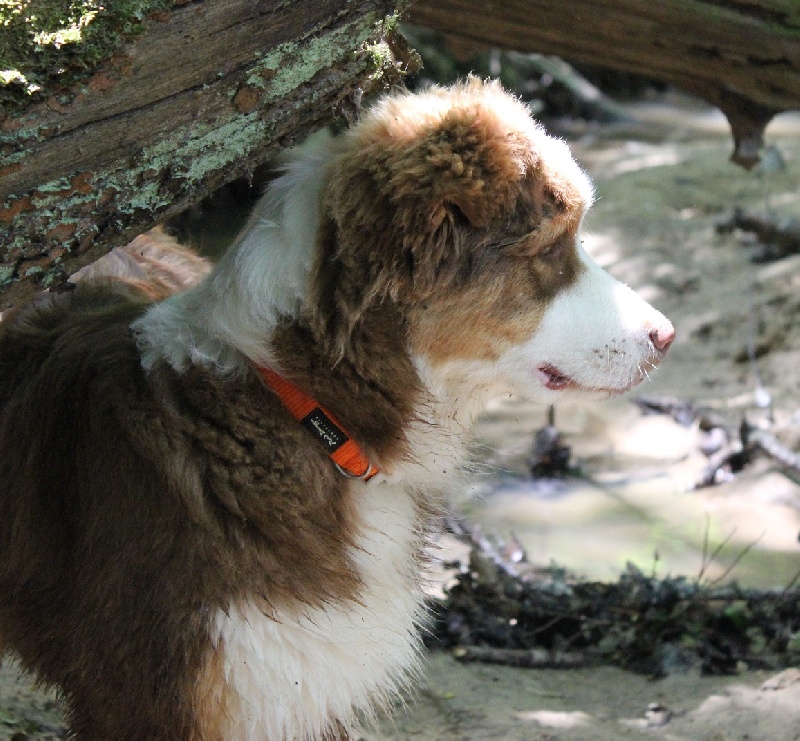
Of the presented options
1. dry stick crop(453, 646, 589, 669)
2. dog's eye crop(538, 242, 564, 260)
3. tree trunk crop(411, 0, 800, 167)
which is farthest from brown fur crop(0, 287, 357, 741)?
tree trunk crop(411, 0, 800, 167)

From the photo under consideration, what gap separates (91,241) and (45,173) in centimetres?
22

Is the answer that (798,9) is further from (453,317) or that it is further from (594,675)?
(594,675)

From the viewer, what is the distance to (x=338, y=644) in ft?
8.80

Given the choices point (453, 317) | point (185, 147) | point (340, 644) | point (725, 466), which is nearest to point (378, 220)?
point (453, 317)

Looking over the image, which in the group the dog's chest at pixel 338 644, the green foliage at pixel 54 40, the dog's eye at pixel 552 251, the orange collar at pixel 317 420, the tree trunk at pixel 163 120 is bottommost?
the dog's chest at pixel 338 644

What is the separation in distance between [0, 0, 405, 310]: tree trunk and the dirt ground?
1.22 m

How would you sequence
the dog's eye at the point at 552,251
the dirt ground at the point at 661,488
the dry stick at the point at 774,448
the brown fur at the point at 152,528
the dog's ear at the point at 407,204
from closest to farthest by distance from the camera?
the dog's ear at the point at 407,204, the brown fur at the point at 152,528, the dog's eye at the point at 552,251, the dirt ground at the point at 661,488, the dry stick at the point at 774,448

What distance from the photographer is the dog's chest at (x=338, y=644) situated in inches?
99.3

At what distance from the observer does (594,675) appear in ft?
12.9

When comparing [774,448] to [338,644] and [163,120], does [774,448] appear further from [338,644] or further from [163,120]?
[163,120]

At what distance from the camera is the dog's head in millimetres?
2393

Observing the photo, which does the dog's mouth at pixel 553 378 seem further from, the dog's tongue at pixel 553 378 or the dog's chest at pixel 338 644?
the dog's chest at pixel 338 644

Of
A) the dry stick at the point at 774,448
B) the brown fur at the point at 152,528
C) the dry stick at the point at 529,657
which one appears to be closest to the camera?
the brown fur at the point at 152,528

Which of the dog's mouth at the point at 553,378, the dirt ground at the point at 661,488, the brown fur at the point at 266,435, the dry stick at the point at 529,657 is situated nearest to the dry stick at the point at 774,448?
the dirt ground at the point at 661,488
